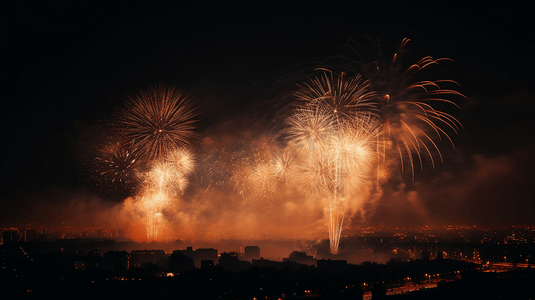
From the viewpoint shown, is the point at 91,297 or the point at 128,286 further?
the point at 128,286

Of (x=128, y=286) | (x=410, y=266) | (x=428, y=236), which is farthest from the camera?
(x=428, y=236)

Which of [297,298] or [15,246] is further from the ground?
[15,246]

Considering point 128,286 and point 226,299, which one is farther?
point 128,286

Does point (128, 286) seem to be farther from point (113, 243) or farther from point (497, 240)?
point (497, 240)

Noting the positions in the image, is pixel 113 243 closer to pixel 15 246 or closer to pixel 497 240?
pixel 15 246

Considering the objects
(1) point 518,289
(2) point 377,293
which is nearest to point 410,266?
(1) point 518,289

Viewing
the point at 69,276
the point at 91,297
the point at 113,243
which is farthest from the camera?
the point at 113,243

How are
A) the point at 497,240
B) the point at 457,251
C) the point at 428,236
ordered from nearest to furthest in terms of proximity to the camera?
the point at 457,251, the point at 497,240, the point at 428,236

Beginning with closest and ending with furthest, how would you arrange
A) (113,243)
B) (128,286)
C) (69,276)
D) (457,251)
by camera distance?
(128,286), (69,276), (113,243), (457,251)

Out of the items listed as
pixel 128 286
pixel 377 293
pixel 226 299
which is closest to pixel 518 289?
pixel 377 293

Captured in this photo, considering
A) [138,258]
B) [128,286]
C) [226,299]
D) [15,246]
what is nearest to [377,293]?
[226,299]
